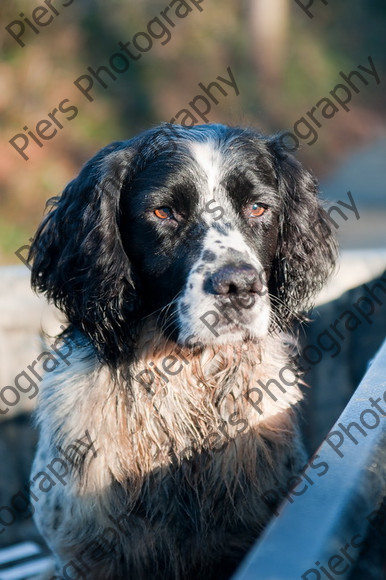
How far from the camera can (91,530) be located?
3.00 metres

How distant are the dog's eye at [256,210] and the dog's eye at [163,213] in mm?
309

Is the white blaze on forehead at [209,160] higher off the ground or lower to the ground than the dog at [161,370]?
higher

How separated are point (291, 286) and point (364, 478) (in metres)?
1.45

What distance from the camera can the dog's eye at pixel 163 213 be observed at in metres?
2.89

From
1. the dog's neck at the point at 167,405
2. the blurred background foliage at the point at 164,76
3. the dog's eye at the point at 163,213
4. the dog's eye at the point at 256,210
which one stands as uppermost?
the blurred background foliage at the point at 164,76

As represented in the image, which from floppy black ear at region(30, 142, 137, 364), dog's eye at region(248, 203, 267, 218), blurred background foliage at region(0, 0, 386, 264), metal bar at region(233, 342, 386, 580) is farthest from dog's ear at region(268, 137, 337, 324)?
blurred background foliage at region(0, 0, 386, 264)

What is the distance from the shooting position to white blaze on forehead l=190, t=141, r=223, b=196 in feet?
9.58

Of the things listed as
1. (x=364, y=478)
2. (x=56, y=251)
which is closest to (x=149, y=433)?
(x=56, y=251)

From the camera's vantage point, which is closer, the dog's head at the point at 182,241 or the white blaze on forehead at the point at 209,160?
the dog's head at the point at 182,241

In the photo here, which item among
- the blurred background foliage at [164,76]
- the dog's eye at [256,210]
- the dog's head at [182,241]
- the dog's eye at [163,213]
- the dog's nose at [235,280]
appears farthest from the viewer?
the blurred background foliage at [164,76]

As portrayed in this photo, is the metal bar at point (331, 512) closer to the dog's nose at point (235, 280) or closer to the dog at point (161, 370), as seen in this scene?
the dog's nose at point (235, 280)

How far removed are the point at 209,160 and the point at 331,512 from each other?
5.33 feet

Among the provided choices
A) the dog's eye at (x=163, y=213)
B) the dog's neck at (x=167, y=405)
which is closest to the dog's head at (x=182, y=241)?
the dog's eye at (x=163, y=213)

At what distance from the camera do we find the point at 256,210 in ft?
9.89
